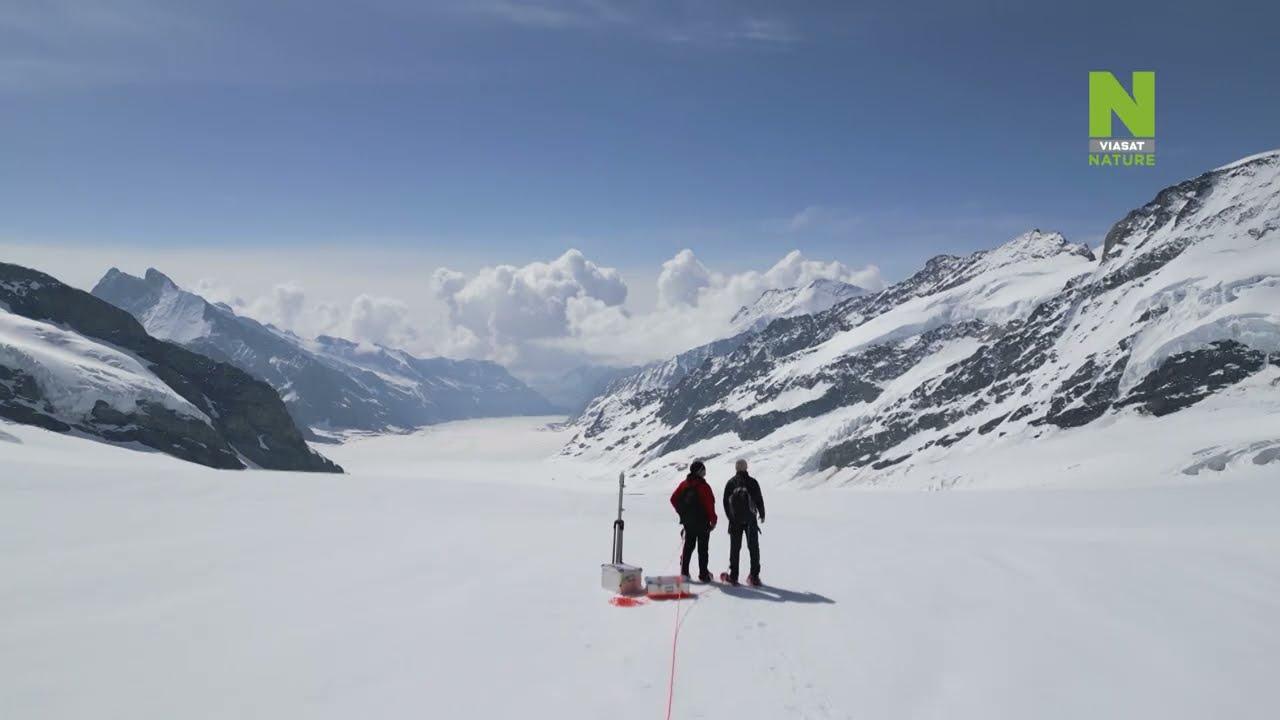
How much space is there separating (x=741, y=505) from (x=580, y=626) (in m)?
4.30

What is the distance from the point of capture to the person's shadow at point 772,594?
457 inches

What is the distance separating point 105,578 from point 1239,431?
377 ft

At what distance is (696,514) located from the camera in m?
13.1

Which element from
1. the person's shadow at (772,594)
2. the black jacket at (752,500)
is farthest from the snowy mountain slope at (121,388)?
the person's shadow at (772,594)

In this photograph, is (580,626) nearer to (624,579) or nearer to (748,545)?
(624,579)

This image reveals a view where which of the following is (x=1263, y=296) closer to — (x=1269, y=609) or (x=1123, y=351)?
(x=1123, y=351)

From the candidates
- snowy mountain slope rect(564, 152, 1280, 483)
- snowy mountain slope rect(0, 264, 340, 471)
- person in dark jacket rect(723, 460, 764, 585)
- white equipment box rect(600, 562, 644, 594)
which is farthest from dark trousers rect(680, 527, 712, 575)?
snowy mountain slope rect(0, 264, 340, 471)

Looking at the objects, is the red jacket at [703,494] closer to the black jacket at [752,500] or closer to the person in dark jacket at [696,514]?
the person in dark jacket at [696,514]

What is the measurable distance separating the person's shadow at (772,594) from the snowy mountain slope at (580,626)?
2.8 inches

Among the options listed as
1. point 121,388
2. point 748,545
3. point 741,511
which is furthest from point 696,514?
point 121,388

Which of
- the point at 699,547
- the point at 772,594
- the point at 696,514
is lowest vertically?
the point at 772,594

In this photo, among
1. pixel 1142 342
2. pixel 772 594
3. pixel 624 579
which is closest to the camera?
pixel 624 579

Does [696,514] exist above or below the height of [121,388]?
below

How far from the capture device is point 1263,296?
124 m
